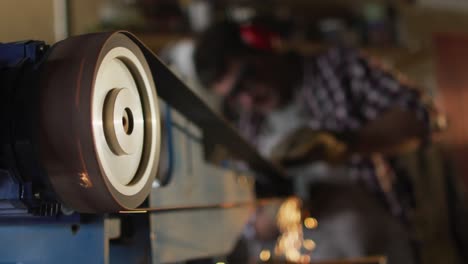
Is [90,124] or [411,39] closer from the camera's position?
[90,124]

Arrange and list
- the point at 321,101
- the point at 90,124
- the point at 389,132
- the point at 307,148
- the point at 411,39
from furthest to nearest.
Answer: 1. the point at 411,39
2. the point at 321,101
3. the point at 389,132
4. the point at 307,148
5. the point at 90,124

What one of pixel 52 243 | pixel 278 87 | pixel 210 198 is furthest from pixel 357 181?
pixel 52 243

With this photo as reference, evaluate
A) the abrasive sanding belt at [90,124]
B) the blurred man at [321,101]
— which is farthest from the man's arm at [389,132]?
the abrasive sanding belt at [90,124]

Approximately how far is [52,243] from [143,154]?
0.09 metres

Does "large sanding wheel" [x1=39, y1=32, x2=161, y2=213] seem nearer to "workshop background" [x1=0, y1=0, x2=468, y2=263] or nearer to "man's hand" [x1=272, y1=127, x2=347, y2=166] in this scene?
"man's hand" [x1=272, y1=127, x2=347, y2=166]

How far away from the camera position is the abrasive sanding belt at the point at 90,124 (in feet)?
0.83

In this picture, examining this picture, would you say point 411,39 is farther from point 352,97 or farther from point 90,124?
point 90,124

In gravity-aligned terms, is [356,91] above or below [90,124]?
above

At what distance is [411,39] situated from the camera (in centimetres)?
220

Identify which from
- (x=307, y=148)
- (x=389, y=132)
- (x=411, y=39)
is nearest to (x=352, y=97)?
(x=389, y=132)

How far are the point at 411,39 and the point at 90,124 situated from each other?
2179 millimetres

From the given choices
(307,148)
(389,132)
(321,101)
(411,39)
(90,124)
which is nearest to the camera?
(90,124)

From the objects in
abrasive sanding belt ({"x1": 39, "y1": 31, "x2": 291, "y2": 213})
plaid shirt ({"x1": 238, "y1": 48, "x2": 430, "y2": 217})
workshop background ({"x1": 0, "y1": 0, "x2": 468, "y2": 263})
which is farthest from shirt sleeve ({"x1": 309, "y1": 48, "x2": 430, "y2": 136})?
abrasive sanding belt ({"x1": 39, "y1": 31, "x2": 291, "y2": 213})

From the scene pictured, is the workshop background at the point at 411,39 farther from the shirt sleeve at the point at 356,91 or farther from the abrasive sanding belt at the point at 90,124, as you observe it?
the abrasive sanding belt at the point at 90,124
